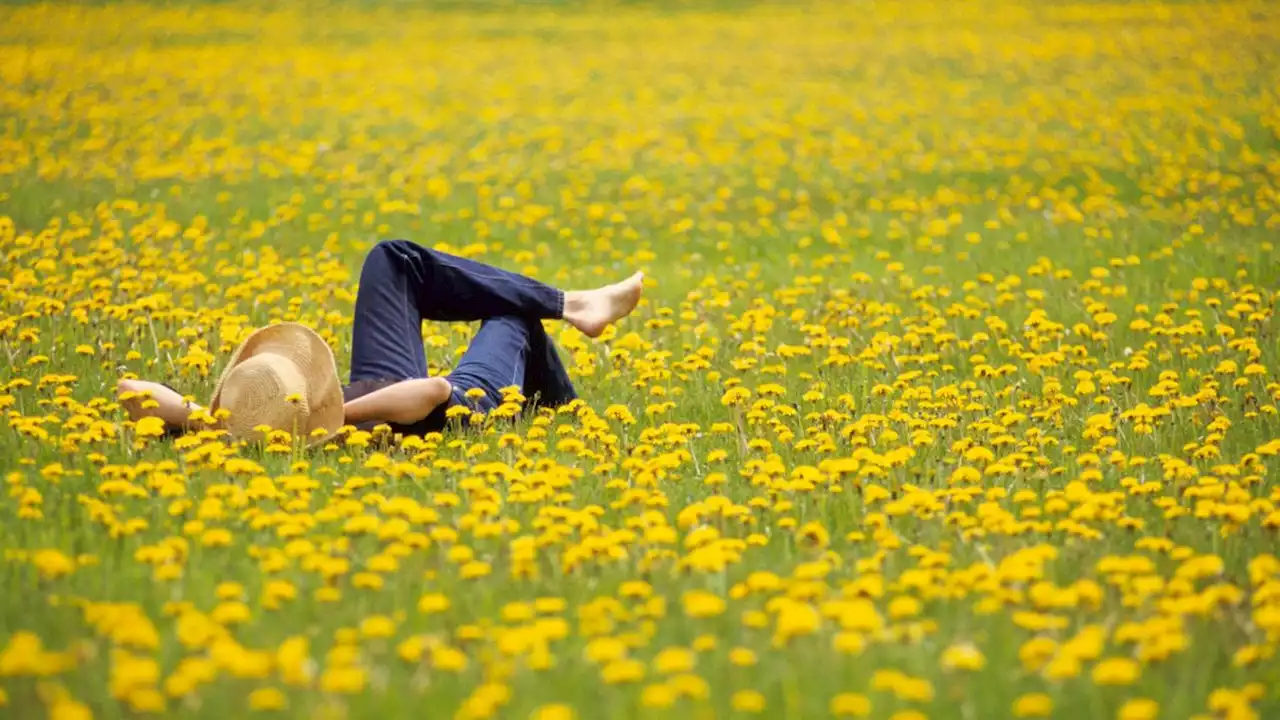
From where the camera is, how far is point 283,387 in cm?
469

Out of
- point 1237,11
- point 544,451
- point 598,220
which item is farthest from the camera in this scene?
point 1237,11

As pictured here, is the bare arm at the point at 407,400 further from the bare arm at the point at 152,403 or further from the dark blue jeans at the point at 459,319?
the bare arm at the point at 152,403

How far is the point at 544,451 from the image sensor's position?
4668 mm

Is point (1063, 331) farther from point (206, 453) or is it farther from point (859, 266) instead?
point (206, 453)

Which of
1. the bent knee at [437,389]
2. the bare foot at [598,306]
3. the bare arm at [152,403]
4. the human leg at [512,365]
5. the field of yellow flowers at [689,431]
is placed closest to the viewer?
the field of yellow flowers at [689,431]

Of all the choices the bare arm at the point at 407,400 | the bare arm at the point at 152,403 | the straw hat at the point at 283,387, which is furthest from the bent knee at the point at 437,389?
the bare arm at the point at 152,403

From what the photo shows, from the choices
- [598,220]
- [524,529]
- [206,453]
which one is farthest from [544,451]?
[598,220]

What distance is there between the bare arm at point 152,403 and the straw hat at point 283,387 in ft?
0.46

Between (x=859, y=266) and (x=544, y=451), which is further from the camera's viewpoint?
(x=859, y=266)

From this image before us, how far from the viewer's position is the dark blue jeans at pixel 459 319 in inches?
213

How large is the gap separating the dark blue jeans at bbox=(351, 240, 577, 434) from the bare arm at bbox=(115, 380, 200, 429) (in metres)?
0.71

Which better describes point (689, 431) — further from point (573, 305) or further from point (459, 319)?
point (459, 319)

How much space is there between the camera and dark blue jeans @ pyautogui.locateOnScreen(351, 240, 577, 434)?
5402 millimetres

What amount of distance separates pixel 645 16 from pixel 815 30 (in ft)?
12.8
